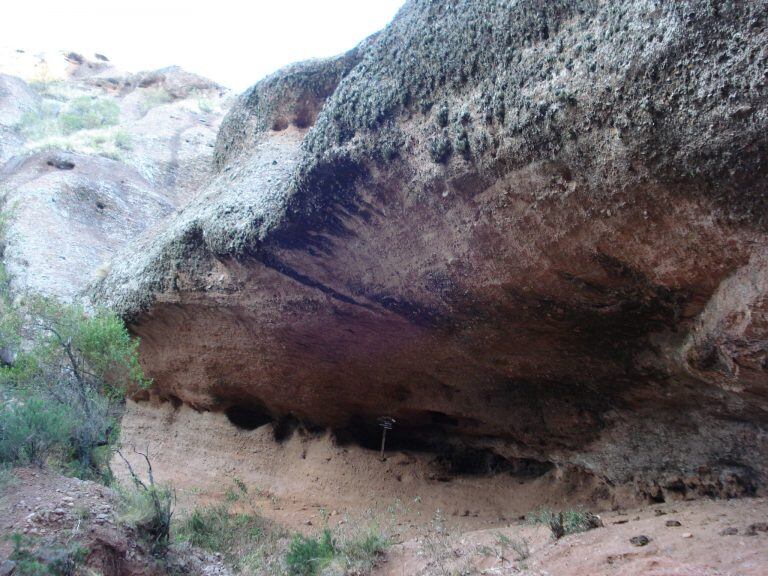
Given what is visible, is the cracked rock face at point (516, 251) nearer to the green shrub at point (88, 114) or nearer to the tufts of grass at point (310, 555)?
the tufts of grass at point (310, 555)

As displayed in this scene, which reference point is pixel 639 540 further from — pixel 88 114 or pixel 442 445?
pixel 88 114

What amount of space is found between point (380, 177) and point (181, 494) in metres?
4.13

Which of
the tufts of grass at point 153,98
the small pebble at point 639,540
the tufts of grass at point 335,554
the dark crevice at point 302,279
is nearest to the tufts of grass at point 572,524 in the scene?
the small pebble at point 639,540

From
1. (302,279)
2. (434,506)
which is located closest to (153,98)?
(302,279)

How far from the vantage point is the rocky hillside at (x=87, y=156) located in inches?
356

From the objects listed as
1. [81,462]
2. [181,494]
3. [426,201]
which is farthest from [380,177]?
[181,494]

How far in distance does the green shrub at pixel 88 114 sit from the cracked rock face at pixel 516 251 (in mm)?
12030

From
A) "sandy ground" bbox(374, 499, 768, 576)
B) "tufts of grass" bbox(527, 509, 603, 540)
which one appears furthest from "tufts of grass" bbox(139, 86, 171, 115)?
"tufts of grass" bbox(527, 509, 603, 540)

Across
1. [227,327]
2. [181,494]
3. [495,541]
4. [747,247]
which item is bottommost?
[181,494]

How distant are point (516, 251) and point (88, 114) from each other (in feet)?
53.5

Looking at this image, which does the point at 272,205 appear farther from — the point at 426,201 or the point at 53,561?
the point at 53,561

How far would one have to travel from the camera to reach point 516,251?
3889 mm

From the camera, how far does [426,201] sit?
4051 mm

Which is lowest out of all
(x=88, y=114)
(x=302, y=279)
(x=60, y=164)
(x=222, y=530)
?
(x=222, y=530)
